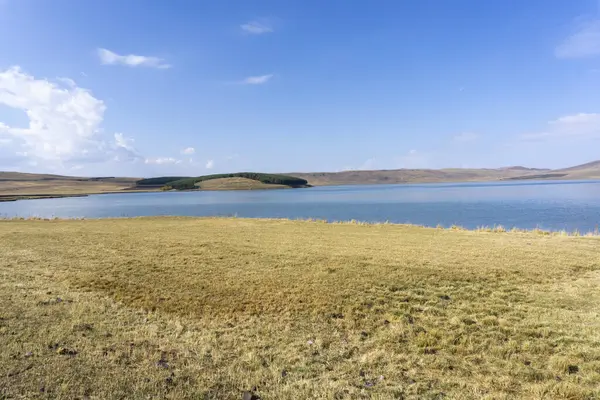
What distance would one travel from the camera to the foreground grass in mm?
5652

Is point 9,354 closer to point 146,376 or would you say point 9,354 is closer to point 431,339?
point 146,376

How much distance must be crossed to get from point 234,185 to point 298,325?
16347 cm

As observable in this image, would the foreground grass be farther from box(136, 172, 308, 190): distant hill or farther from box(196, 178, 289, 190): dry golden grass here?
box(136, 172, 308, 190): distant hill

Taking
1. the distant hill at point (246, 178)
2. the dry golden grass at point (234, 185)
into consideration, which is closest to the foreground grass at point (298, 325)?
the dry golden grass at point (234, 185)

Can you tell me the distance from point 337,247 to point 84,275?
993 centimetres

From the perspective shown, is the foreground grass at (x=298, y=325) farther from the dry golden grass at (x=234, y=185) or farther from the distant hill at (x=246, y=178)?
the distant hill at (x=246, y=178)

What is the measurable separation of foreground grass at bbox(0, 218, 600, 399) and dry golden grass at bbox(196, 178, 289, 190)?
15280cm

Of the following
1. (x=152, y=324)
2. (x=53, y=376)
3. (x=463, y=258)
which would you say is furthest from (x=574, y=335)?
(x=53, y=376)

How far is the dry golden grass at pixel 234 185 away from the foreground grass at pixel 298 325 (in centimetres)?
15280

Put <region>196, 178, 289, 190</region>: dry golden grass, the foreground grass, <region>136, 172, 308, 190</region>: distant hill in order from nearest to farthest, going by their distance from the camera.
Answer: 1. the foreground grass
2. <region>196, 178, 289, 190</region>: dry golden grass
3. <region>136, 172, 308, 190</region>: distant hill

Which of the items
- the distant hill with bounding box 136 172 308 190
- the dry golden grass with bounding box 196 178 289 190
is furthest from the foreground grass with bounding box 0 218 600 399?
the distant hill with bounding box 136 172 308 190

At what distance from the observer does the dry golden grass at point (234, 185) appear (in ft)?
546

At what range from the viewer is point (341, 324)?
26.6ft

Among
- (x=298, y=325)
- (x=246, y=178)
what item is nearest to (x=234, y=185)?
(x=246, y=178)
